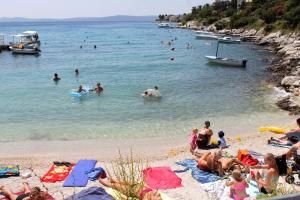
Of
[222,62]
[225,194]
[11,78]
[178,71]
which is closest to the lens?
[225,194]

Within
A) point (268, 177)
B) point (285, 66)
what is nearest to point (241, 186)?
point (268, 177)

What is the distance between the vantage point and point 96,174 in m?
12.2

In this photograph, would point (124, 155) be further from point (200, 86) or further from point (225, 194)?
point (200, 86)

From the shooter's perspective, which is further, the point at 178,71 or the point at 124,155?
the point at 178,71

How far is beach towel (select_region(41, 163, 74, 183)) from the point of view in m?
12.3

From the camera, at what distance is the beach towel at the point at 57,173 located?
A: 1231 centimetres

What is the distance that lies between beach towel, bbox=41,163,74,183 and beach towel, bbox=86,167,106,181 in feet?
2.58

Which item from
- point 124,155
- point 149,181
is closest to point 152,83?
point 124,155

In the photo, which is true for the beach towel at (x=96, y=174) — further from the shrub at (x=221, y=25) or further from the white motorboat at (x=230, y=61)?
the shrub at (x=221, y=25)

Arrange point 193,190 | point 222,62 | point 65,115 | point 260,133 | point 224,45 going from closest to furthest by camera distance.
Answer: point 193,190, point 260,133, point 65,115, point 222,62, point 224,45

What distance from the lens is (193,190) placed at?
1117 centimetres

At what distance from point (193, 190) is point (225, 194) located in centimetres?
103

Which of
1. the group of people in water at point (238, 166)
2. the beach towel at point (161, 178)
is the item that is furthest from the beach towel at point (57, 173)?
the group of people in water at point (238, 166)

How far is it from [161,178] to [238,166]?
2.36m
